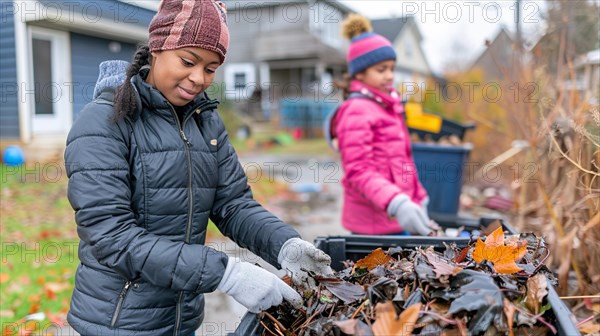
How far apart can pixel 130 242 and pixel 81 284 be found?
395 mm

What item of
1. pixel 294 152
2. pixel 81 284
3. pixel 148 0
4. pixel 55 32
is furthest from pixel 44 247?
pixel 294 152

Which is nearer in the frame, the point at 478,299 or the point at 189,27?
the point at 478,299

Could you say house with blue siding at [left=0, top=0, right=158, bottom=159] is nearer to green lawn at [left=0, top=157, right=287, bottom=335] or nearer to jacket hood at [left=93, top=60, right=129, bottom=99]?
green lawn at [left=0, top=157, right=287, bottom=335]

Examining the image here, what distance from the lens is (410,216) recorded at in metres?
2.39

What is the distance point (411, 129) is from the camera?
5.04 m

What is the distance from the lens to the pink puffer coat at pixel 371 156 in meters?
2.71

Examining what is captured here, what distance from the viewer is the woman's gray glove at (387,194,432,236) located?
2385mm

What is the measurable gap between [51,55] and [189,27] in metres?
9.61

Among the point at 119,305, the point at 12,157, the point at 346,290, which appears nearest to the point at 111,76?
the point at 119,305

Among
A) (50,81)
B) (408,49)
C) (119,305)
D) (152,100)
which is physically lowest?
(119,305)

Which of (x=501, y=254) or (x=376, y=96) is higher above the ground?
(x=376, y=96)

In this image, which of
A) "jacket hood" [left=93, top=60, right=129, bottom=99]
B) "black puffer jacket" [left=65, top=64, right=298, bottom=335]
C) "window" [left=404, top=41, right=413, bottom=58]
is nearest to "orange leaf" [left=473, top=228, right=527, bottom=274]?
"black puffer jacket" [left=65, top=64, right=298, bottom=335]

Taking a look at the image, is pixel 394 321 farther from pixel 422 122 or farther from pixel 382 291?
pixel 422 122

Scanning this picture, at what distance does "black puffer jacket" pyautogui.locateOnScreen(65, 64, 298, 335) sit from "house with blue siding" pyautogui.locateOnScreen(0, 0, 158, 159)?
279 inches
